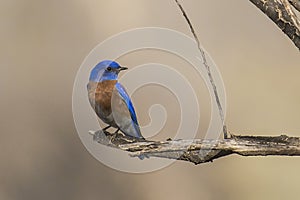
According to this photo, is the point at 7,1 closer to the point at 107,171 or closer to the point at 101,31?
the point at 101,31

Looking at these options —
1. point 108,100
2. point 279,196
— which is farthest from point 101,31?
point 108,100

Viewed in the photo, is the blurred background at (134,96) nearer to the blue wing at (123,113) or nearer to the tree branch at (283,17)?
the blue wing at (123,113)

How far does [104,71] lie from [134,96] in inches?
76.6

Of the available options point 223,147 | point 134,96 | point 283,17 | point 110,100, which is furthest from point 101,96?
point 134,96

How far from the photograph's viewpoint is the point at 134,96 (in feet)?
14.5

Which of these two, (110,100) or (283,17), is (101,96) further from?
(283,17)

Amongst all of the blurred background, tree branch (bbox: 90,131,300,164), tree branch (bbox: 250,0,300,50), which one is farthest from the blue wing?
the blurred background

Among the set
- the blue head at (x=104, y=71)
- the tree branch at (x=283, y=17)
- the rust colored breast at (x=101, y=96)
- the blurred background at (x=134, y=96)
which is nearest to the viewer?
the tree branch at (x=283, y=17)

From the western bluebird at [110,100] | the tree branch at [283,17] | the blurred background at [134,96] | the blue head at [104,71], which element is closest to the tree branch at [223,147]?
the tree branch at [283,17]

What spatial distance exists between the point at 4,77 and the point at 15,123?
39cm

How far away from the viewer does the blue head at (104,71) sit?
244 cm

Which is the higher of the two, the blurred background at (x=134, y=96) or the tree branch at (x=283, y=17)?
the tree branch at (x=283, y=17)

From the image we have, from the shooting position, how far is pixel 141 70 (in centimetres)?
182

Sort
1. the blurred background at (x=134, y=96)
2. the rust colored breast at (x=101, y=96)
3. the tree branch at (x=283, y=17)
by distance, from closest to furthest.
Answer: the tree branch at (x=283, y=17) < the rust colored breast at (x=101, y=96) < the blurred background at (x=134, y=96)
